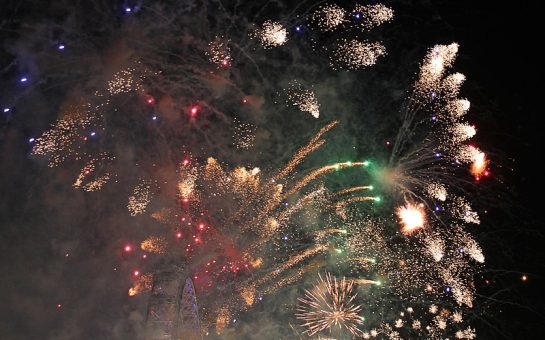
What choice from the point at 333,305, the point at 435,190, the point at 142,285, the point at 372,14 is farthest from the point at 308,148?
the point at 142,285

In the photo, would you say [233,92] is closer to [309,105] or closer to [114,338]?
[309,105]

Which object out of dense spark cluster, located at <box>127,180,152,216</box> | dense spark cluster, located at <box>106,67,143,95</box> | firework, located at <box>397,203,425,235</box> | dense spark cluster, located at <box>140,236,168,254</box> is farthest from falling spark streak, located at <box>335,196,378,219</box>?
dense spark cluster, located at <box>106,67,143,95</box>

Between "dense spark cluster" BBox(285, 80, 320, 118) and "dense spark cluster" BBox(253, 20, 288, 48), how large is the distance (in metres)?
0.90

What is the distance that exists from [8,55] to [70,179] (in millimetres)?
2643

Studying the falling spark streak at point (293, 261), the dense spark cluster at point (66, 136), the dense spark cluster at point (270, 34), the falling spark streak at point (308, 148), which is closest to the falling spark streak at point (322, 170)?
the falling spark streak at point (308, 148)

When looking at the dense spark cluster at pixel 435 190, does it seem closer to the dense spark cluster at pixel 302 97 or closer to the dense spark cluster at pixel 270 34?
the dense spark cluster at pixel 302 97

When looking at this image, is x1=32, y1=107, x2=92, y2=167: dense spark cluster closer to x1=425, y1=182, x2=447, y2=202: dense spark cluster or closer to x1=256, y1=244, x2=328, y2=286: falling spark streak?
x1=256, y1=244, x2=328, y2=286: falling spark streak

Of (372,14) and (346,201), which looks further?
(346,201)

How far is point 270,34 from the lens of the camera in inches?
347

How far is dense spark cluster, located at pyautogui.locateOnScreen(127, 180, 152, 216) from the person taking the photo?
352 inches

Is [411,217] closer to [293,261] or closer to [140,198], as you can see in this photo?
[293,261]

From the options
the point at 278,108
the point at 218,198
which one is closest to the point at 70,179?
the point at 218,198

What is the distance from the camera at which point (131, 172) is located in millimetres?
8875

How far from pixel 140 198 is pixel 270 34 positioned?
14.3 feet
